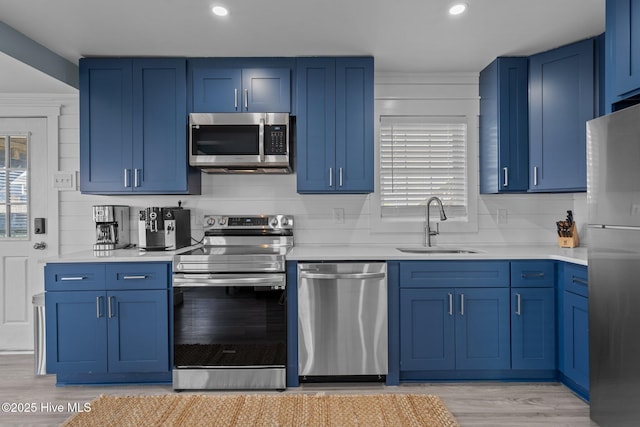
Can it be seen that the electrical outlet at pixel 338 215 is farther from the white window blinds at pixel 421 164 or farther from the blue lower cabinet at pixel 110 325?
the blue lower cabinet at pixel 110 325

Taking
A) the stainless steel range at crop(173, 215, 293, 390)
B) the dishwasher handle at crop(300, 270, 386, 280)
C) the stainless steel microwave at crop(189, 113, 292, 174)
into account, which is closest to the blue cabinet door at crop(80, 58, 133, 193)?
the stainless steel microwave at crop(189, 113, 292, 174)

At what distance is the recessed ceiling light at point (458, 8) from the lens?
234 cm

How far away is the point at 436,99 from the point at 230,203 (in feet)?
6.37

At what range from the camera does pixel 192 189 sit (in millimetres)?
3176

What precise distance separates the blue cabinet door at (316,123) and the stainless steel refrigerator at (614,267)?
5.42 feet

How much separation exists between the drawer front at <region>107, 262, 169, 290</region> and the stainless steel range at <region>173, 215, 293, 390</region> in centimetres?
10

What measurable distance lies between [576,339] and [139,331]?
283cm

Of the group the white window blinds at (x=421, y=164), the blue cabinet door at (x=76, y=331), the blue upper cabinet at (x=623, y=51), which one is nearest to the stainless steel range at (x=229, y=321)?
the blue cabinet door at (x=76, y=331)

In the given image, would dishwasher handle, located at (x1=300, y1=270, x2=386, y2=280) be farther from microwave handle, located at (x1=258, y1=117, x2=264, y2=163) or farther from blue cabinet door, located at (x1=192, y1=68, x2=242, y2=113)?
blue cabinet door, located at (x1=192, y1=68, x2=242, y2=113)

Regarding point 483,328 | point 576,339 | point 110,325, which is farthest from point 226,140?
point 576,339

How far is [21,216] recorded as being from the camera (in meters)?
3.41

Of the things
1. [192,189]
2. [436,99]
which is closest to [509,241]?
[436,99]

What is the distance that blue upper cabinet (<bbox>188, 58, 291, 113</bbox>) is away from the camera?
3.06m

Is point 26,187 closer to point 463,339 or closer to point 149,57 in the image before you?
point 149,57
